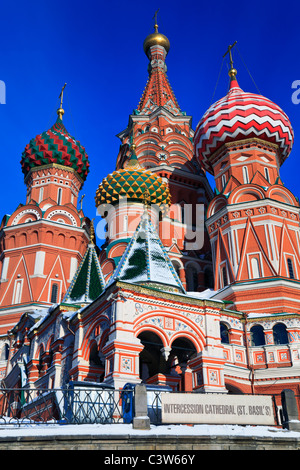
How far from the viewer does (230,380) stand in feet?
50.4

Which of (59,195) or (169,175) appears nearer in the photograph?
(59,195)

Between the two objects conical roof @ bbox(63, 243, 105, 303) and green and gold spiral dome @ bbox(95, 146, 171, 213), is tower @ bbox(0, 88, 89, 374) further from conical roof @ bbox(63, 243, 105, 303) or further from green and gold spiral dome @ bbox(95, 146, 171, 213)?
conical roof @ bbox(63, 243, 105, 303)

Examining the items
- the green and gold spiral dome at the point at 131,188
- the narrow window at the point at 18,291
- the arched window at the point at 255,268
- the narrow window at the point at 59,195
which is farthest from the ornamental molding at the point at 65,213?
the arched window at the point at 255,268

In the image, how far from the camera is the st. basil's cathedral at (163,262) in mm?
11766

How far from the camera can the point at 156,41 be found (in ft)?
116

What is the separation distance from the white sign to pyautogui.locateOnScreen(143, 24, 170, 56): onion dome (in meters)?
31.4

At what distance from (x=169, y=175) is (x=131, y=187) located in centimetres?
478

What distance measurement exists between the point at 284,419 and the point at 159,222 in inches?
636

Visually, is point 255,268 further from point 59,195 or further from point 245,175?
point 59,195

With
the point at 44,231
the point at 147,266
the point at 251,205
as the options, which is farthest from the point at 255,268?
the point at 44,231

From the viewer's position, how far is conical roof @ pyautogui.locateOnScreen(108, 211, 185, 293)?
1252 centimetres

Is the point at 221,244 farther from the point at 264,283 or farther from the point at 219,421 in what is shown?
the point at 219,421

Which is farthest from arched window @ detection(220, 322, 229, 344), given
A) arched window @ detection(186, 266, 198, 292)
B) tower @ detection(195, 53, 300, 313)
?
arched window @ detection(186, 266, 198, 292)

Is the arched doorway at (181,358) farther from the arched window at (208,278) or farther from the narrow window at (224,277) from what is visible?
the arched window at (208,278)
